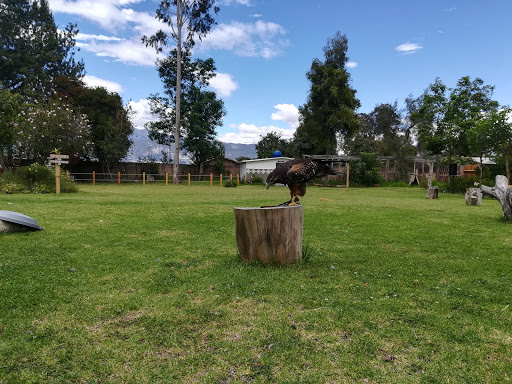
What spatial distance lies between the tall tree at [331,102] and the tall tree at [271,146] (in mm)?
9433

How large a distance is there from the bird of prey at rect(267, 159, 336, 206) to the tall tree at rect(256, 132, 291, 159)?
1451 inches

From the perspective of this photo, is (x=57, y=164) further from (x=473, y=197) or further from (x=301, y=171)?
(x=473, y=197)

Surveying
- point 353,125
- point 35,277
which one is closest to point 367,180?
point 353,125

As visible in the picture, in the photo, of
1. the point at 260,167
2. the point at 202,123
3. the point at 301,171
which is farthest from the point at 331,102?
the point at 301,171

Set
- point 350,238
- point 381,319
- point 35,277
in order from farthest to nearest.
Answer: point 350,238 → point 35,277 → point 381,319

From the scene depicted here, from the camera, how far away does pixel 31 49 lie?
3512 centimetres

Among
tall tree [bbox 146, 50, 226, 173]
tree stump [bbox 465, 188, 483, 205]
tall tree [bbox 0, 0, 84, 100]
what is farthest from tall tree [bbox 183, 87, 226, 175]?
tree stump [bbox 465, 188, 483, 205]

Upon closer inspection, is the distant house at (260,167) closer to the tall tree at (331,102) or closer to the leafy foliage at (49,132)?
the tall tree at (331,102)

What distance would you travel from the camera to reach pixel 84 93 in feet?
102

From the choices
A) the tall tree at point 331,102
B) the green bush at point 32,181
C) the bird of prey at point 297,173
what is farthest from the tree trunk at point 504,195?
the tall tree at point 331,102

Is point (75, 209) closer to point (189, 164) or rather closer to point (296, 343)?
point (296, 343)

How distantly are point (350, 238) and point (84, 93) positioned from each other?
Answer: 31533 mm

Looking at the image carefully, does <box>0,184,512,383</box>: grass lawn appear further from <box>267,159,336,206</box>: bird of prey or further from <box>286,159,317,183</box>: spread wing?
<box>286,159,317,183</box>: spread wing

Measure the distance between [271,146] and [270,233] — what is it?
4169cm
